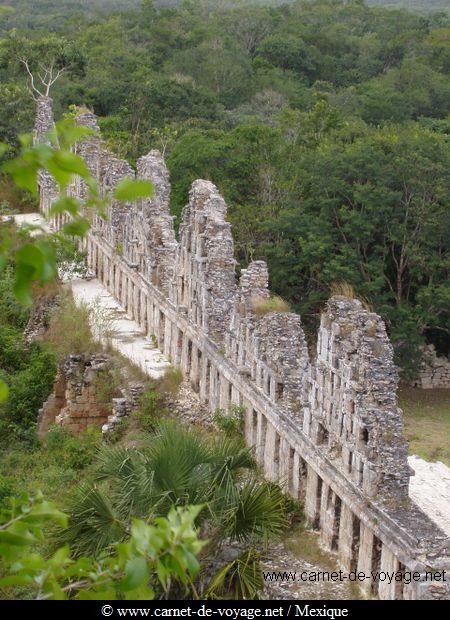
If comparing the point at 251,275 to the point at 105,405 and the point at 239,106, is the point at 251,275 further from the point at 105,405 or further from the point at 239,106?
the point at 239,106

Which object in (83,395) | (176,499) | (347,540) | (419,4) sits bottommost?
(347,540)

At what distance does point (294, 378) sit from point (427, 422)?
13.3 m

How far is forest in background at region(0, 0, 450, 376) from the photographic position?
47.0 metres

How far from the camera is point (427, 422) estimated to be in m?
40.8

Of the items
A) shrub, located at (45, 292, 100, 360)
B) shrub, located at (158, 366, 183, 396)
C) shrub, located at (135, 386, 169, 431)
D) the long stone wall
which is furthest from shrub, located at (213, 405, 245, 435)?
shrub, located at (45, 292, 100, 360)

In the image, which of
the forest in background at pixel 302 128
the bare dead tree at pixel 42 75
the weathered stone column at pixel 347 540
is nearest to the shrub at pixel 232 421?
the weathered stone column at pixel 347 540

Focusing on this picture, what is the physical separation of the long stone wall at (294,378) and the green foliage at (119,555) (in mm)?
9317

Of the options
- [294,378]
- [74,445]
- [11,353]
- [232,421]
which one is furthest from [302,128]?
[294,378]

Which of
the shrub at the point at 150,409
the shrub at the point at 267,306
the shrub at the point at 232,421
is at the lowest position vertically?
the shrub at the point at 150,409

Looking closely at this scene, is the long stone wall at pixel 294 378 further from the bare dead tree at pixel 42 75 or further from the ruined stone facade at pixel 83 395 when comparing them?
the bare dead tree at pixel 42 75

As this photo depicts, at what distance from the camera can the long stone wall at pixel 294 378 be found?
874 inches

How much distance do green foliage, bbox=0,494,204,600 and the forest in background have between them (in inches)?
1320

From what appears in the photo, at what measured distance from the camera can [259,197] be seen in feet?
178

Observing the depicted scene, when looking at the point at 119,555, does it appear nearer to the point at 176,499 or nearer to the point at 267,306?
the point at 176,499
